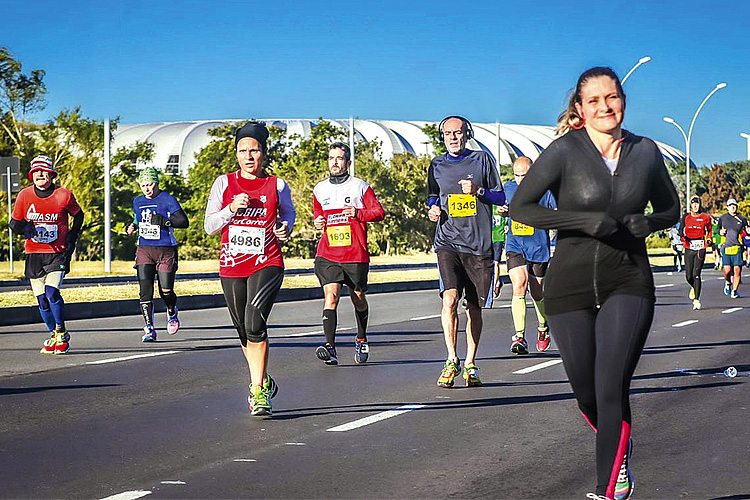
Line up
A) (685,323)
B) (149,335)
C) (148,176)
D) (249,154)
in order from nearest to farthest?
(249,154)
(148,176)
(149,335)
(685,323)

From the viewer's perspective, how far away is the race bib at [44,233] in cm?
1328

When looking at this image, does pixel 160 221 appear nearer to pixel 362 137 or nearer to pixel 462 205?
pixel 462 205

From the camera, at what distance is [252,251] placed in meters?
8.68

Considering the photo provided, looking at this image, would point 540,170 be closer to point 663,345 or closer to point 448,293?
point 448,293

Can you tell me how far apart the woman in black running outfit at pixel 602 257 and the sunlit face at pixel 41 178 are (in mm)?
8841

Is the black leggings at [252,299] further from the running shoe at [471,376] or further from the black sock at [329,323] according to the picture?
the black sock at [329,323]

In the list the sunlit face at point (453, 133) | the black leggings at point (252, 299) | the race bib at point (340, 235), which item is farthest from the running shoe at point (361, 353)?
the black leggings at point (252, 299)

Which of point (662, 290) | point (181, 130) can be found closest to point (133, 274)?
point (662, 290)

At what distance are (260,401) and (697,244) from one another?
14526mm

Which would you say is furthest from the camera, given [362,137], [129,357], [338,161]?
[362,137]

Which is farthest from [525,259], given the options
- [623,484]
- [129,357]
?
[623,484]

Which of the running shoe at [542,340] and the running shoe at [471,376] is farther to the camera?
the running shoe at [542,340]

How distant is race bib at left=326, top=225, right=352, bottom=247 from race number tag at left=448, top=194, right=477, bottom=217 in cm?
194

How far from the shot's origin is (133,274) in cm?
3941
